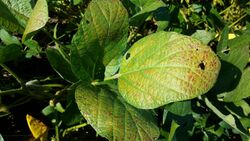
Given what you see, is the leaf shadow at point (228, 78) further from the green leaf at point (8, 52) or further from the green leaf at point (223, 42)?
the green leaf at point (8, 52)

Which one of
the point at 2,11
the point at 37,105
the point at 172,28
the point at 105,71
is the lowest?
the point at 37,105

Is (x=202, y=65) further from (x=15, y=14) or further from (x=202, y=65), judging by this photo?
(x=15, y=14)

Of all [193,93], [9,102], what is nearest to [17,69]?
[9,102]

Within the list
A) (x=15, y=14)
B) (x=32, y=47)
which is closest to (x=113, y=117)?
(x=15, y=14)

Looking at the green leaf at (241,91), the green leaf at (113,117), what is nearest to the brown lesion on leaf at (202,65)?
the green leaf at (113,117)

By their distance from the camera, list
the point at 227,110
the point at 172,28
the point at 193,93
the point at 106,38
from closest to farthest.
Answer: the point at 193,93, the point at 106,38, the point at 227,110, the point at 172,28

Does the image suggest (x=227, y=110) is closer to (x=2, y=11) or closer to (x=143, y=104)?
(x=143, y=104)
